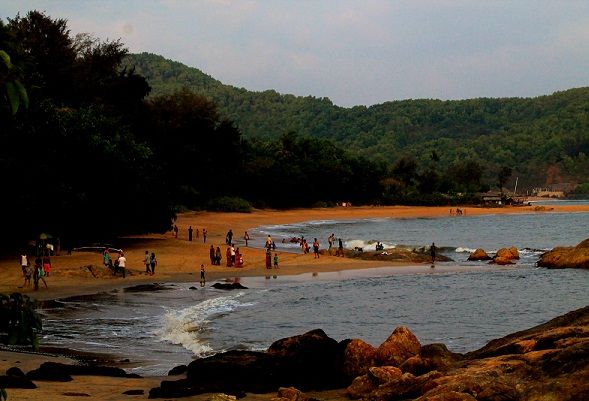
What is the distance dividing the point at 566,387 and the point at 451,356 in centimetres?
503

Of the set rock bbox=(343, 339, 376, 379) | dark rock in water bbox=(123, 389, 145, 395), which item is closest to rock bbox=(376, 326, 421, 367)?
rock bbox=(343, 339, 376, 379)

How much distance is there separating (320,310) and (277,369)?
14.1 meters

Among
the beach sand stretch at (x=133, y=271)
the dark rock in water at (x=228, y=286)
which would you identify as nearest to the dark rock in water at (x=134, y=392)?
the beach sand stretch at (x=133, y=271)

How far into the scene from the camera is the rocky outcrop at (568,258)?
4494cm

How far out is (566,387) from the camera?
10.2 m

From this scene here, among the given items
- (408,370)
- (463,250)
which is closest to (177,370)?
(408,370)

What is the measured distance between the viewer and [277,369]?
1453cm

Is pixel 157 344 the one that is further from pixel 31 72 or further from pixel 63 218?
pixel 31 72

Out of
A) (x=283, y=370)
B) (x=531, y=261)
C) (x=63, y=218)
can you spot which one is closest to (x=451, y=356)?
(x=283, y=370)

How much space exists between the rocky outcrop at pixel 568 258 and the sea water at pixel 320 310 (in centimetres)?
131

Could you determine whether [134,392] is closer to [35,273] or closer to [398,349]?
[398,349]

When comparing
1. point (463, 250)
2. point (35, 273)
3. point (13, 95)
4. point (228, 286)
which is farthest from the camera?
point (463, 250)

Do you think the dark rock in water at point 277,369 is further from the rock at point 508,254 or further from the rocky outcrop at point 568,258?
the rock at point 508,254

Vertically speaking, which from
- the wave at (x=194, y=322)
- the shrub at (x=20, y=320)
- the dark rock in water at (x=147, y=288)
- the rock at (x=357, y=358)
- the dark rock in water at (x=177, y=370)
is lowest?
the wave at (x=194, y=322)
